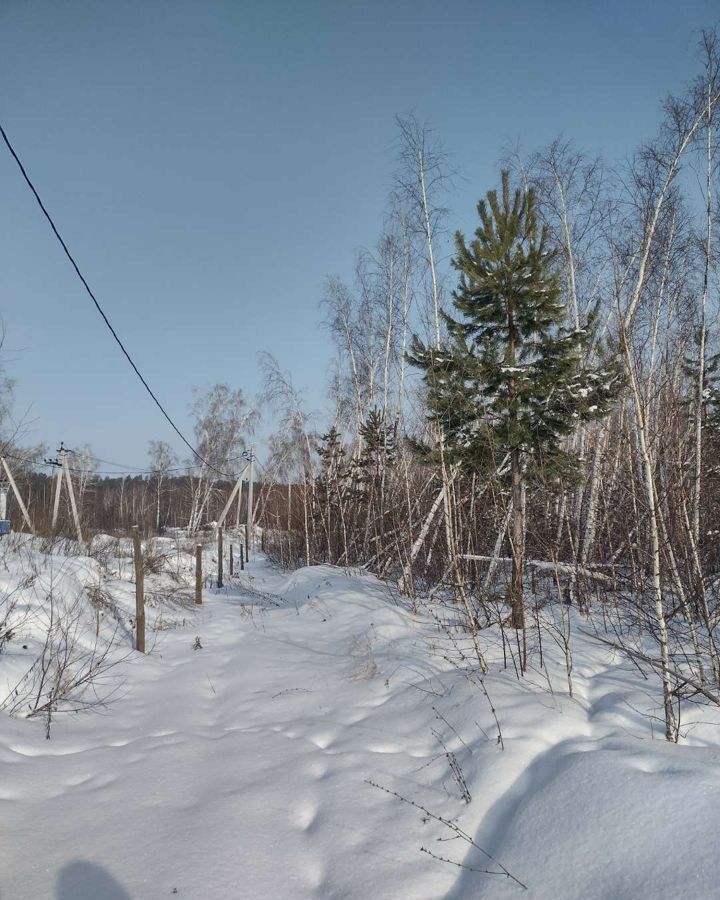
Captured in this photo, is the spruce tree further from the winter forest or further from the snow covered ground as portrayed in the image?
the snow covered ground

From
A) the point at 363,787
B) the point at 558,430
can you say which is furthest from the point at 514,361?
the point at 363,787

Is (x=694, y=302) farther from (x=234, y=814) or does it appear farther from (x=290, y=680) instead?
(x=234, y=814)

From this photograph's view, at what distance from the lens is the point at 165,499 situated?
6334 cm

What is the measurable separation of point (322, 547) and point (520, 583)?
1444 centimetres

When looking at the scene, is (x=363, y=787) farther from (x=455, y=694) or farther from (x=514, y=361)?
(x=514, y=361)

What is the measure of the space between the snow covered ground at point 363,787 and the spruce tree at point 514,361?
2.39 m


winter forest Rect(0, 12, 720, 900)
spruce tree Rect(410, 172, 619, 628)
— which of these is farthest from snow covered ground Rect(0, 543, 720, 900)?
spruce tree Rect(410, 172, 619, 628)

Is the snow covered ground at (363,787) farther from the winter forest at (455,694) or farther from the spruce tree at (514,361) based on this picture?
the spruce tree at (514,361)

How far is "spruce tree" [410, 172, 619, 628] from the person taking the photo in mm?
6242

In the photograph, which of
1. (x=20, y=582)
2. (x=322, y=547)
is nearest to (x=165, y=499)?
(x=322, y=547)

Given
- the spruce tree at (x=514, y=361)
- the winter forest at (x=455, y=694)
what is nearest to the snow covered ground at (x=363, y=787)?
the winter forest at (x=455, y=694)

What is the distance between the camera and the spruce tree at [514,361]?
6.24 m

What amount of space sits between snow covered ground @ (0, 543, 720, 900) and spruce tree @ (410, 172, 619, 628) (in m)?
2.39

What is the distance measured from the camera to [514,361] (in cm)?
639
